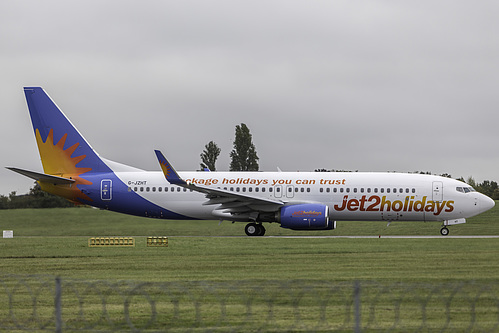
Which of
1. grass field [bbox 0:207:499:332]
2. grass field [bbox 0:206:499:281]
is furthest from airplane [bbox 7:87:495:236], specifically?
grass field [bbox 0:207:499:332]

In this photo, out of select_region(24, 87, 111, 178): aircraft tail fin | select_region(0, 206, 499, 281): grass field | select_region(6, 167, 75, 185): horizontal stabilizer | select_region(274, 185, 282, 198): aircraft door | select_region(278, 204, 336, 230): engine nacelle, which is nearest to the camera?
select_region(0, 206, 499, 281): grass field

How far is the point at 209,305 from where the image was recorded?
45.9 ft

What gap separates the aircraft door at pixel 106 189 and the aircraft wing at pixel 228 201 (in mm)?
4105

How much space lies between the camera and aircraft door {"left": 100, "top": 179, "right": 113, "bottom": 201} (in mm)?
39312

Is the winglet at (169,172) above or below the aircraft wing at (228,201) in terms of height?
above

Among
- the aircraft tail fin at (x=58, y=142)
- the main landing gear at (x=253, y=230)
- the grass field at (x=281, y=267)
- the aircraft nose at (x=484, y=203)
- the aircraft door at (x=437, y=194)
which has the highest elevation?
the aircraft tail fin at (x=58, y=142)

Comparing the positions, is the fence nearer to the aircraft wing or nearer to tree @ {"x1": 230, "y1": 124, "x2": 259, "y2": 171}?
the aircraft wing

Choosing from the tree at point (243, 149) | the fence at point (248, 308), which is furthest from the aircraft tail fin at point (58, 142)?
the tree at point (243, 149)

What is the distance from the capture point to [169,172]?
120 feet

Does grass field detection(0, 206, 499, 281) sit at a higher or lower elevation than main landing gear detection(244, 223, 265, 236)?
lower

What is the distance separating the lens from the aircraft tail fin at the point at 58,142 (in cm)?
4016

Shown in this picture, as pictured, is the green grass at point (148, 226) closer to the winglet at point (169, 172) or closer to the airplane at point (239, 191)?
the airplane at point (239, 191)

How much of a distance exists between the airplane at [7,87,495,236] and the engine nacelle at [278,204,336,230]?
5 centimetres

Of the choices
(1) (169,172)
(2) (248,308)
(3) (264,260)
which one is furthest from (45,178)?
(2) (248,308)
